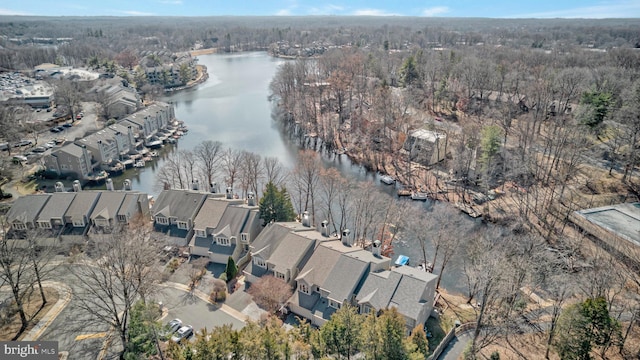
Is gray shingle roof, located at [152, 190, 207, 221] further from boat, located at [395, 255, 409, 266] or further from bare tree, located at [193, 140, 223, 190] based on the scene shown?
boat, located at [395, 255, 409, 266]

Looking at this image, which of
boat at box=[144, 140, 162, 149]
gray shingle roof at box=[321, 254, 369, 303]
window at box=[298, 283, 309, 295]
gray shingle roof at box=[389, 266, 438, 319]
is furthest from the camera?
boat at box=[144, 140, 162, 149]

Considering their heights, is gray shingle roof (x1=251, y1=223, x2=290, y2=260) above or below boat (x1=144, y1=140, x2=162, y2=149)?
above

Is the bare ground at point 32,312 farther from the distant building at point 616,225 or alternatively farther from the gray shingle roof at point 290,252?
the distant building at point 616,225

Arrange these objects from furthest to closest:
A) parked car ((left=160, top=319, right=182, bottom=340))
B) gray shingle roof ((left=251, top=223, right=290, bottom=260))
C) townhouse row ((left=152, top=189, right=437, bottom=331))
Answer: gray shingle roof ((left=251, top=223, right=290, bottom=260)) < townhouse row ((left=152, top=189, right=437, bottom=331)) < parked car ((left=160, top=319, right=182, bottom=340))

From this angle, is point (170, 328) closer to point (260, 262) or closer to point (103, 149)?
point (260, 262)

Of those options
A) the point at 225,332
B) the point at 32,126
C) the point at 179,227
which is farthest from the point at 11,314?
the point at 32,126

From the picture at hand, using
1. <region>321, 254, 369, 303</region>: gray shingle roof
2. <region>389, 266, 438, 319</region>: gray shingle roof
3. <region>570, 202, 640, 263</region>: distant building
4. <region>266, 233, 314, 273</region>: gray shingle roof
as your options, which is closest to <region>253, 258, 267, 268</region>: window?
<region>266, 233, 314, 273</region>: gray shingle roof

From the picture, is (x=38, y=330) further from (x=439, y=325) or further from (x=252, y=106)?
(x=252, y=106)
